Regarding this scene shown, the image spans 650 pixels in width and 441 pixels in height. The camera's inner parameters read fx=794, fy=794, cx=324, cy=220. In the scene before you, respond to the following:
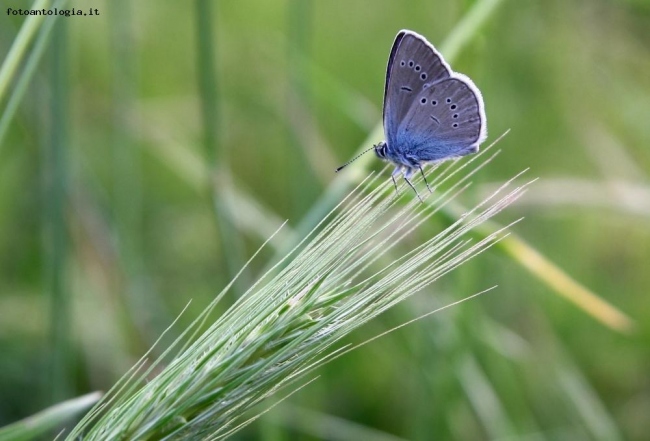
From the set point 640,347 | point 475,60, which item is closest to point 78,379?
point 475,60

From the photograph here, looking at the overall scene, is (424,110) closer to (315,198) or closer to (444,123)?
(444,123)

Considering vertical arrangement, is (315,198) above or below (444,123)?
above

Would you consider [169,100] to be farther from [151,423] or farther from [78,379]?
Answer: [151,423]

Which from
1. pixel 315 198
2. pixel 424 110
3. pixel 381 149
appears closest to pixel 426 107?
pixel 424 110

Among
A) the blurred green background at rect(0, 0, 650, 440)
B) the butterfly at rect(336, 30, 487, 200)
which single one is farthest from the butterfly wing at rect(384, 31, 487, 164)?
the blurred green background at rect(0, 0, 650, 440)

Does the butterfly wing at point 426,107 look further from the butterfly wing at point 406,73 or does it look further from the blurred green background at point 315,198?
the blurred green background at point 315,198

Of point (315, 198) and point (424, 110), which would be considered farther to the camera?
point (315, 198)

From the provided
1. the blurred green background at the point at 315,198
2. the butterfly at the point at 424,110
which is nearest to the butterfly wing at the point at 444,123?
the butterfly at the point at 424,110
